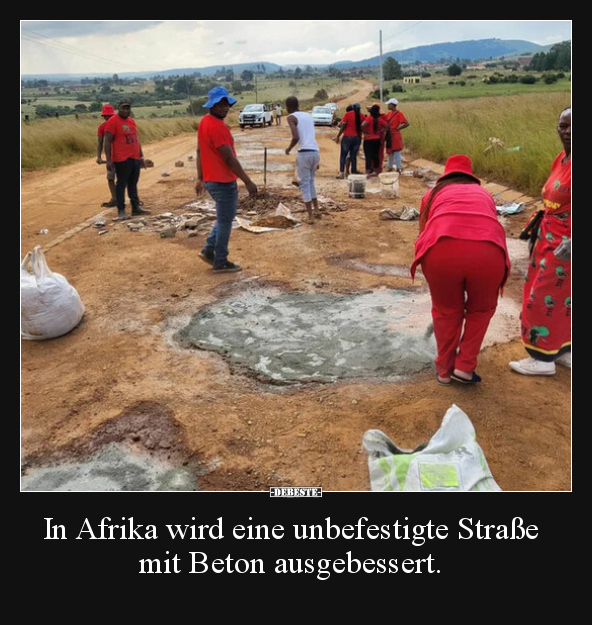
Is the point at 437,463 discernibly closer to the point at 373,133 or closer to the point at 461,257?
the point at 461,257

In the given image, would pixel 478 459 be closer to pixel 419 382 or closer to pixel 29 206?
pixel 419 382

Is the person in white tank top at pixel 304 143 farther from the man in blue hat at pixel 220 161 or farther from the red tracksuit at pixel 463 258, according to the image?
the red tracksuit at pixel 463 258

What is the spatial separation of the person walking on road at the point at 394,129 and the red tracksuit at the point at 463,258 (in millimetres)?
8149

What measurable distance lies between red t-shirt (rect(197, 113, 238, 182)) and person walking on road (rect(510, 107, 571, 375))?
9.50ft

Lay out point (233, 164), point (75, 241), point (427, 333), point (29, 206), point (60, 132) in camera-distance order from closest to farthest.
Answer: point (427, 333), point (233, 164), point (75, 241), point (29, 206), point (60, 132)

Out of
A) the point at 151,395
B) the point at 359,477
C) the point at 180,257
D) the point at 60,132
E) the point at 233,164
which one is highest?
the point at 60,132

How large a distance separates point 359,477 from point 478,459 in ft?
1.93

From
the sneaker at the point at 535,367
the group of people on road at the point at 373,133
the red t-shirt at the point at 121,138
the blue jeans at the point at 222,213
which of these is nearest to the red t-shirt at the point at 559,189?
the sneaker at the point at 535,367

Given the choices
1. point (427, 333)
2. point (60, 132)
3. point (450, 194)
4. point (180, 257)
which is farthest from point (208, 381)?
point (60, 132)

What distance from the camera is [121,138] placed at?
7.48 meters

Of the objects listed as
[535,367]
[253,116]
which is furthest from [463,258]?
[253,116]

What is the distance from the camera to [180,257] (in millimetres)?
6312

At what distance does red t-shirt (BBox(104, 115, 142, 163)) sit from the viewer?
739cm


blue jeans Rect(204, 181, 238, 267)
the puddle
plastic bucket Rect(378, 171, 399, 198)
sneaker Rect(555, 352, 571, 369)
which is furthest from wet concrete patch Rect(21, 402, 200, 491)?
plastic bucket Rect(378, 171, 399, 198)
